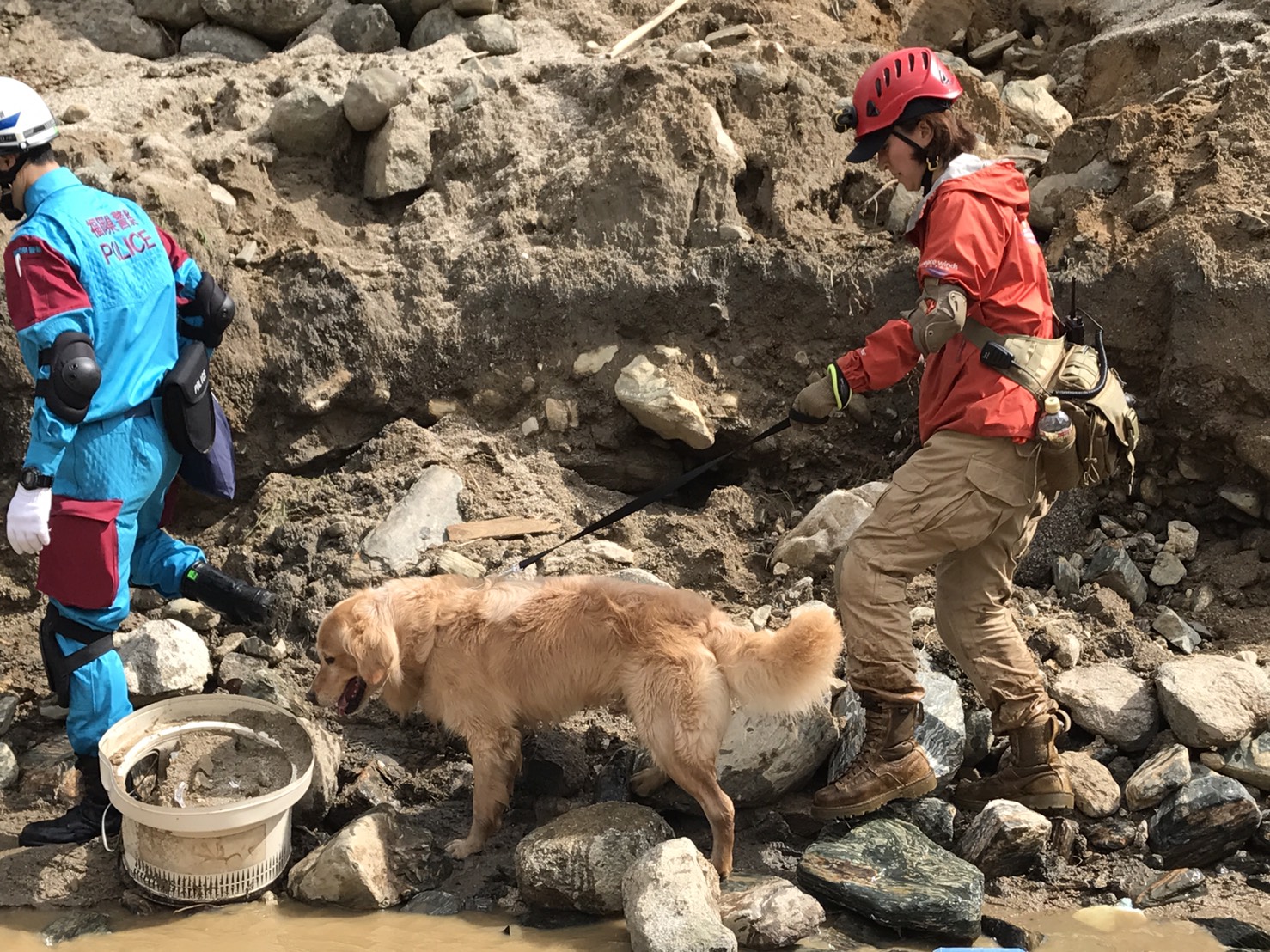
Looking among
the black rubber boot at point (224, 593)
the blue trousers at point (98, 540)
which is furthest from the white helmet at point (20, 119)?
the black rubber boot at point (224, 593)

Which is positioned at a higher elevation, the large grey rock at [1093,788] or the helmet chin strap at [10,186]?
the helmet chin strap at [10,186]

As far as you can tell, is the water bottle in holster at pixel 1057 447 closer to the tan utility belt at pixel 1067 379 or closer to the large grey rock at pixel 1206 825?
the tan utility belt at pixel 1067 379

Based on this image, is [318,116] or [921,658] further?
[318,116]

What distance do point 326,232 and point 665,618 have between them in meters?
4.13

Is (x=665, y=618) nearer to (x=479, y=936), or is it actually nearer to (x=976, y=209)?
(x=479, y=936)

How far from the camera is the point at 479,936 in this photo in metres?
4.80

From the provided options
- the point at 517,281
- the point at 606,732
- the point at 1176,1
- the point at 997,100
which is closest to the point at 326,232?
the point at 517,281

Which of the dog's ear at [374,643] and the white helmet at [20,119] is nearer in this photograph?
the white helmet at [20,119]

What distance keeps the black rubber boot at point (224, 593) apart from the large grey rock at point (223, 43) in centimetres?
472

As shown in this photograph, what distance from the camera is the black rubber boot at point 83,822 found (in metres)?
5.27

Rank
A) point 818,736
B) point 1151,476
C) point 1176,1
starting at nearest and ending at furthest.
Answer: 1. point 818,736
2. point 1151,476
3. point 1176,1

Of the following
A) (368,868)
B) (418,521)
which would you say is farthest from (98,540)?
(418,521)

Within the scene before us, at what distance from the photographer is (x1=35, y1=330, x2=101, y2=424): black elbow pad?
4.82 meters

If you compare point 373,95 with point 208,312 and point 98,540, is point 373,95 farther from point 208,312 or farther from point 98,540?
point 98,540
